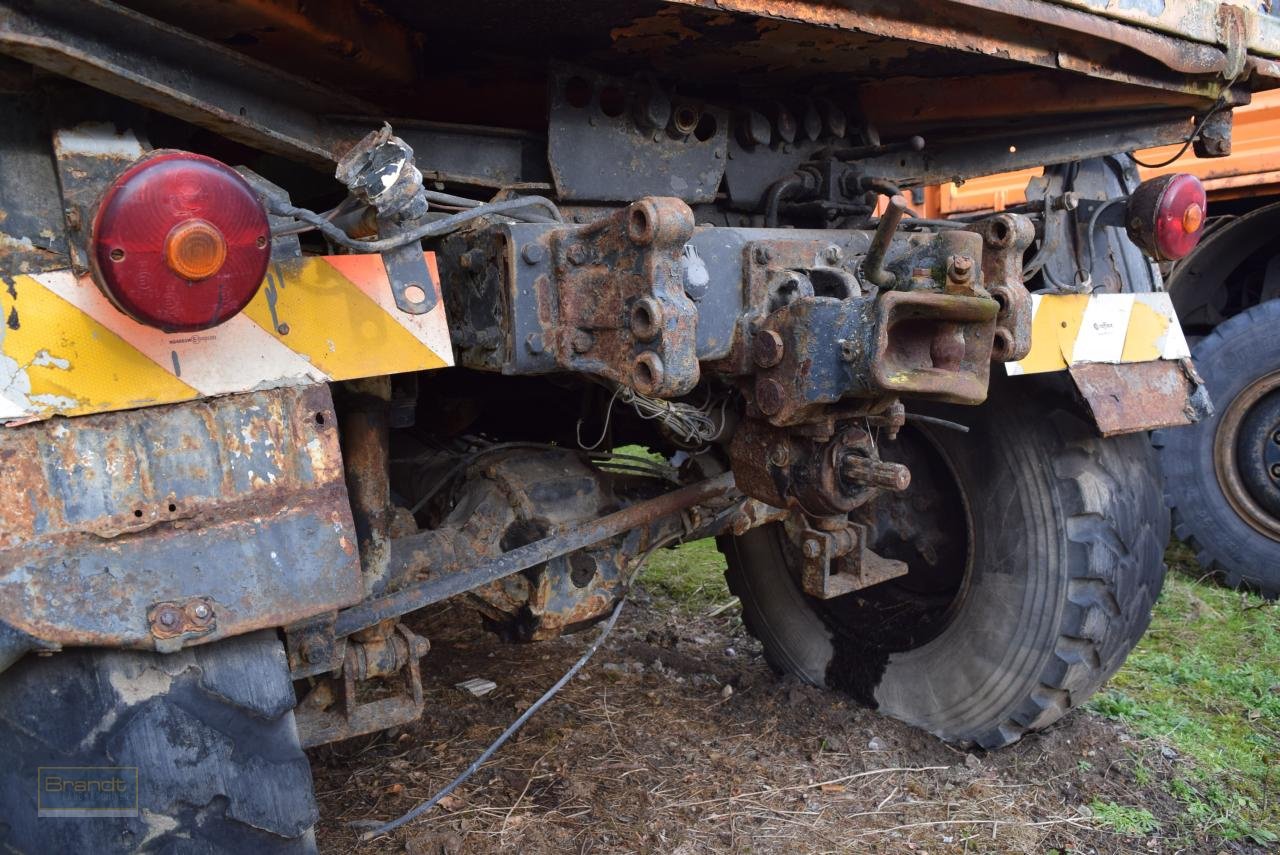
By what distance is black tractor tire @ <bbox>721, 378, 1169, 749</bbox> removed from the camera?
98.2 inches

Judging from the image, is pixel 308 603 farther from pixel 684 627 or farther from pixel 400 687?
pixel 684 627

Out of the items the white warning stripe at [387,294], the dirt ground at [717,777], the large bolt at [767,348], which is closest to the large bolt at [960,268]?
the large bolt at [767,348]

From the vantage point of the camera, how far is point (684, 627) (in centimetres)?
382

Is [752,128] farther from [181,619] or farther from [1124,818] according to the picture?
[1124,818]

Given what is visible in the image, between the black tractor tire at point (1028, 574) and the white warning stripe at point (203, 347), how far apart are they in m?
1.56

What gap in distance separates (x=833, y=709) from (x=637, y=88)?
5.89 feet

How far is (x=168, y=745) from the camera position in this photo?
1372mm

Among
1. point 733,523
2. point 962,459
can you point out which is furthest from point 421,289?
point 962,459

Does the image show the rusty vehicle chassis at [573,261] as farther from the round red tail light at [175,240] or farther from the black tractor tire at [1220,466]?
the black tractor tire at [1220,466]

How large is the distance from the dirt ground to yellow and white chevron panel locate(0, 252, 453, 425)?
1.23 metres

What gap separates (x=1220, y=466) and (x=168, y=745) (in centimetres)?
431

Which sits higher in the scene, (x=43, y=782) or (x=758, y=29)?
(x=758, y=29)
